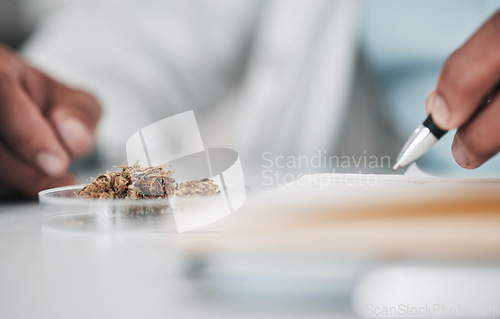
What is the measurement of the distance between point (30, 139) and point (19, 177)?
Result: 65 millimetres

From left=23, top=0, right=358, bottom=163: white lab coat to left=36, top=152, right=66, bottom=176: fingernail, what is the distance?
1.61 ft

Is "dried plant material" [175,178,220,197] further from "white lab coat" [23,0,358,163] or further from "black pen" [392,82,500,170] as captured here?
"white lab coat" [23,0,358,163]

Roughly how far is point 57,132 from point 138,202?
31 cm

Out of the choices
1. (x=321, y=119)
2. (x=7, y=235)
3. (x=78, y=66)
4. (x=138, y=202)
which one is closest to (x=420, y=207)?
(x=138, y=202)

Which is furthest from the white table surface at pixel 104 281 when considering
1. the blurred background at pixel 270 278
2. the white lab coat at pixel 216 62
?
the white lab coat at pixel 216 62

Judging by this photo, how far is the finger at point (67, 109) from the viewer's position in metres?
0.65

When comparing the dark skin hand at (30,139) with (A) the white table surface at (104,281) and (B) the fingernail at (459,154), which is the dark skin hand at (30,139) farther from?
(B) the fingernail at (459,154)

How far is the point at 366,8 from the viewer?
116 centimetres

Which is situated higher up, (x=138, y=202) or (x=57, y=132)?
(x=57, y=132)

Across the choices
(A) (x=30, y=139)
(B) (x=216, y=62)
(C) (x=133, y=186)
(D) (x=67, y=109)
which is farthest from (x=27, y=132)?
(B) (x=216, y=62)

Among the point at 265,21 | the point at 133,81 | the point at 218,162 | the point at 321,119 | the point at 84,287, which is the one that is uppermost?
the point at 265,21

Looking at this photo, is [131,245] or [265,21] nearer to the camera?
[131,245]

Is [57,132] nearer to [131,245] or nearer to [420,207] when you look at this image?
[131,245]

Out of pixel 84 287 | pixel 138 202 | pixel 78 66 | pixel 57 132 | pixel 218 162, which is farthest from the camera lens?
pixel 78 66
